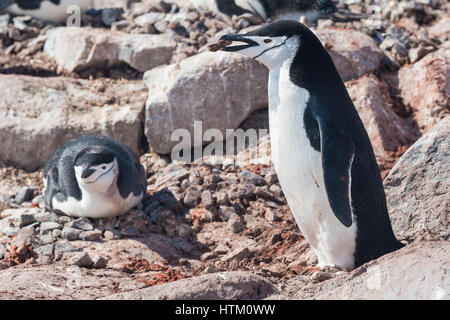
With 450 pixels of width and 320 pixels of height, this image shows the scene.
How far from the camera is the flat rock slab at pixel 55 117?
7129 millimetres

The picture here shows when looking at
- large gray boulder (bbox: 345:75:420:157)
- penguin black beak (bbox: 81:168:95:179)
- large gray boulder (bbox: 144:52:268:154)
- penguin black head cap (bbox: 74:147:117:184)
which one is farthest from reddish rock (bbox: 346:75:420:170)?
penguin black beak (bbox: 81:168:95:179)

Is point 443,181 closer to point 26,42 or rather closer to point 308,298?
point 308,298

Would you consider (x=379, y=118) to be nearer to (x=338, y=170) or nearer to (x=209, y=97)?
(x=209, y=97)

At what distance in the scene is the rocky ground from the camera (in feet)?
12.8

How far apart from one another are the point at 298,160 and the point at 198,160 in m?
2.68

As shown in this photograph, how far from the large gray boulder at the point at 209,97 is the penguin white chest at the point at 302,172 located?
103 inches

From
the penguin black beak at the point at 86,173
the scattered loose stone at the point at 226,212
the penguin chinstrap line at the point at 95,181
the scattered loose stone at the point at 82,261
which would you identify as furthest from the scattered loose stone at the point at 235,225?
the scattered loose stone at the point at 82,261

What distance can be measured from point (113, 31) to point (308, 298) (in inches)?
223

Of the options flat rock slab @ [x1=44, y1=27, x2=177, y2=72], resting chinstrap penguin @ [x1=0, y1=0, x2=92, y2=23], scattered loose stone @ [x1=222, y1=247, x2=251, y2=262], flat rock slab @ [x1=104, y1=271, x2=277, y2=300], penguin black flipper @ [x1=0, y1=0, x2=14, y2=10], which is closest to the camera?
flat rock slab @ [x1=104, y1=271, x2=277, y2=300]

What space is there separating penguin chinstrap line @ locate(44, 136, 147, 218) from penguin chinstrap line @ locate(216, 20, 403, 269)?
1786 mm

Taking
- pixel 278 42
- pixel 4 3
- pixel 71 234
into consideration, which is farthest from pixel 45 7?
pixel 278 42

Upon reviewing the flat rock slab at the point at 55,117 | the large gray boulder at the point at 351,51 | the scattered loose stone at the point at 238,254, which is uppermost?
the large gray boulder at the point at 351,51

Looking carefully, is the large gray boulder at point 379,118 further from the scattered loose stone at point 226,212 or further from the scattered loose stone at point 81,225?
the scattered loose stone at point 81,225

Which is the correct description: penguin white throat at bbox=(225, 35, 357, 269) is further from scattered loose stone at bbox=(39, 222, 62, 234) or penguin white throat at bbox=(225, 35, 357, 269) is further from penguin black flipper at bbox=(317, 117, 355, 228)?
scattered loose stone at bbox=(39, 222, 62, 234)
